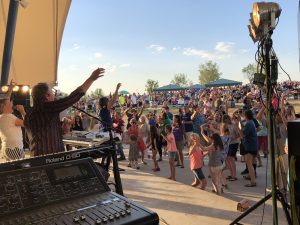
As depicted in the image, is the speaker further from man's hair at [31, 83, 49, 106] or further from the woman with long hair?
the woman with long hair

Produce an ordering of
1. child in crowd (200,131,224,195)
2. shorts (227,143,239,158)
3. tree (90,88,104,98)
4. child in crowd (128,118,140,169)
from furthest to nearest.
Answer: tree (90,88,104,98), child in crowd (128,118,140,169), shorts (227,143,239,158), child in crowd (200,131,224,195)

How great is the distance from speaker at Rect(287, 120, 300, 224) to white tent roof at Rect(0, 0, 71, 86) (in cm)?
1515

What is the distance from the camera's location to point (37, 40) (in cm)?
1647

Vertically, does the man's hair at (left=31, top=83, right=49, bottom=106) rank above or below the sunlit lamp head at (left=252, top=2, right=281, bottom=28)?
below

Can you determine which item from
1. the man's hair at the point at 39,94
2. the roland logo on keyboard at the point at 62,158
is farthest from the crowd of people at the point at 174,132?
the roland logo on keyboard at the point at 62,158

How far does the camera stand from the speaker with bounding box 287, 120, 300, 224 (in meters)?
2.09

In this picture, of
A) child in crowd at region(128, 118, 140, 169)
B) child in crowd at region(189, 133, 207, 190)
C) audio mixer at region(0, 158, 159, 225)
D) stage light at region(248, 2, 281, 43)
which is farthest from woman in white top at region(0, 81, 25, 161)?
child in crowd at region(128, 118, 140, 169)

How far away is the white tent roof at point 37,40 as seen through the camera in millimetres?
15375

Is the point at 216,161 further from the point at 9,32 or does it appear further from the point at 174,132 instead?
the point at 9,32

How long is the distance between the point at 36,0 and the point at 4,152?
1191 cm

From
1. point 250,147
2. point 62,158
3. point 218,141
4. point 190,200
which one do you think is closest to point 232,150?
point 250,147

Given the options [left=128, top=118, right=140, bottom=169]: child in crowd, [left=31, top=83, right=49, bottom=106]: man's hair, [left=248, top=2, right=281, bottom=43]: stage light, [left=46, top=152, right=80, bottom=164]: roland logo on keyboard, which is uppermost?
[left=248, top=2, right=281, bottom=43]: stage light

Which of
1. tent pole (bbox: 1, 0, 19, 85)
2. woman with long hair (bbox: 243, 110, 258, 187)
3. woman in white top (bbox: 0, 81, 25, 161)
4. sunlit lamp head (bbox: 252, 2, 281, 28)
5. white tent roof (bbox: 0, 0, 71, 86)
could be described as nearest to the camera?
sunlit lamp head (bbox: 252, 2, 281, 28)

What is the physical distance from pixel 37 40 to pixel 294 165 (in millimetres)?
16374
